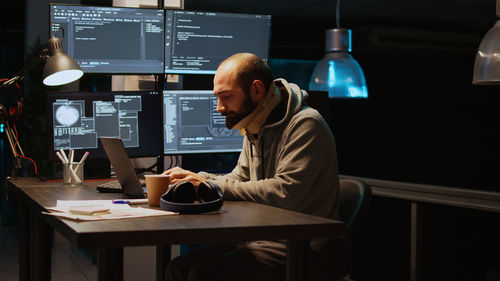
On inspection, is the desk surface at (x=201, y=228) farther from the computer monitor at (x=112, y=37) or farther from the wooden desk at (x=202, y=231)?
the computer monitor at (x=112, y=37)

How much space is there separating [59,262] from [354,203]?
145 inches

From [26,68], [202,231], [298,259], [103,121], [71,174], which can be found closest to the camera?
[202,231]

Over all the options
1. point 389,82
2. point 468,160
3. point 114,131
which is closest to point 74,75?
point 114,131

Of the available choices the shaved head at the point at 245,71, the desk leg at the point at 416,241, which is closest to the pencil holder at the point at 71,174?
the shaved head at the point at 245,71

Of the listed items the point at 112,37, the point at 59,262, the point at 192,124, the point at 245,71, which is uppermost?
the point at 112,37

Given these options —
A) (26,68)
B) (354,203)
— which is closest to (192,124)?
(26,68)

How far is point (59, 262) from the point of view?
5.30m

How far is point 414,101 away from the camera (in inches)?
440

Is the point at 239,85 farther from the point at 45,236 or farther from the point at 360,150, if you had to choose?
the point at 360,150

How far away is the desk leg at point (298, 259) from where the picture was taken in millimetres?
1716

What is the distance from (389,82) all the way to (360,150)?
1330mm

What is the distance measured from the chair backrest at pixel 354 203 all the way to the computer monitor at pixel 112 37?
1.40m

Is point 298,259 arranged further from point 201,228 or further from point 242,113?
point 242,113

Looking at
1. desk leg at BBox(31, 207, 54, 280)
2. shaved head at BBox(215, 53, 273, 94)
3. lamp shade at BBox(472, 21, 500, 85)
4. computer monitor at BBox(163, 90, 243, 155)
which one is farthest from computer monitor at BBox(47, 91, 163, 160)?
lamp shade at BBox(472, 21, 500, 85)
